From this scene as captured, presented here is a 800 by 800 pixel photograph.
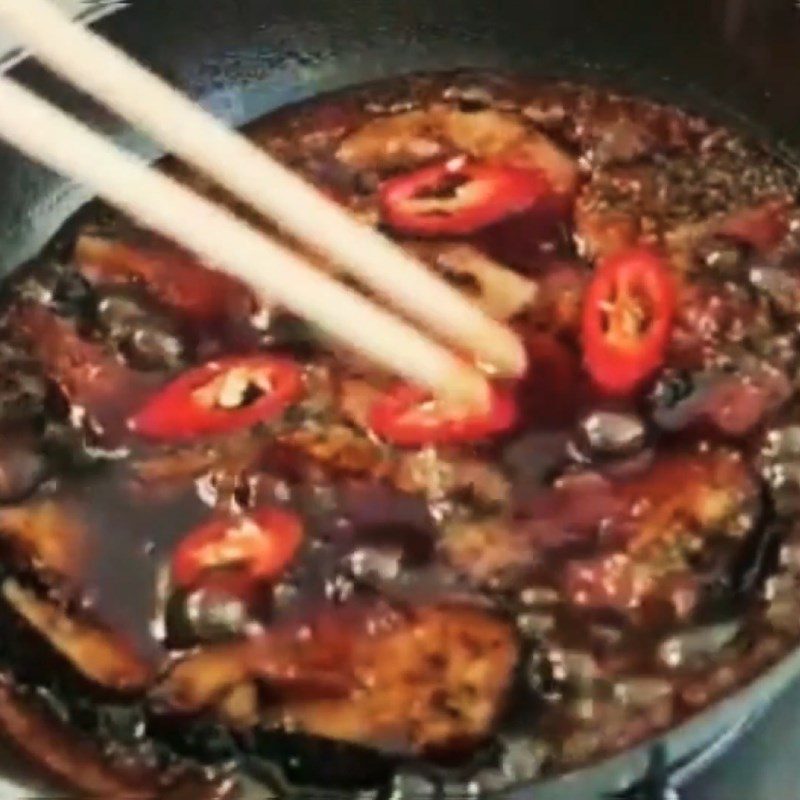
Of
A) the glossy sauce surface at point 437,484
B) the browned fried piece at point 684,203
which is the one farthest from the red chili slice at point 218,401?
the browned fried piece at point 684,203

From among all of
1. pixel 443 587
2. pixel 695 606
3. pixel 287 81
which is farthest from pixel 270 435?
pixel 287 81

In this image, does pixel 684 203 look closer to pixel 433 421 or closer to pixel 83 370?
pixel 433 421

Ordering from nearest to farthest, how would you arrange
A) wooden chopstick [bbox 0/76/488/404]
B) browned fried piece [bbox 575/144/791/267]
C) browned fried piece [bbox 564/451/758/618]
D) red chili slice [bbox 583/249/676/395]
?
wooden chopstick [bbox 0/76/488/404]
browned fried piece [bbox 564/451/758/618]
red chili slice [bbox 583/249/676/395]
browned fried piece [bbox 575/144/791/267]

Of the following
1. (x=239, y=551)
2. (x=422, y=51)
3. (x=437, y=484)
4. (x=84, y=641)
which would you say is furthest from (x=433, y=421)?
(x=422, y=51)

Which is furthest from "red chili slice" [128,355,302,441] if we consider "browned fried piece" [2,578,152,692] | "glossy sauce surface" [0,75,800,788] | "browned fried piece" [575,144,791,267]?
"browned fried piece" [575,144,791,267]

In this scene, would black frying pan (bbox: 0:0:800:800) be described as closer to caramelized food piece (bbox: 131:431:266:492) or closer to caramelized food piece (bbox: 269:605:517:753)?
caramelized food piece (bbox: 131:431:266:492)
